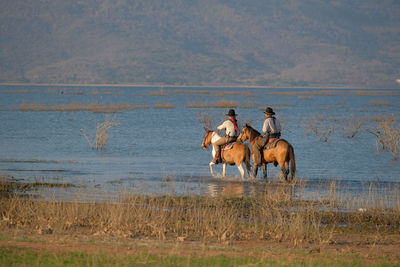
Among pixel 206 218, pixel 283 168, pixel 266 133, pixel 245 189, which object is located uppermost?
pixel 266 133

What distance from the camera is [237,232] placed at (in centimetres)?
1274

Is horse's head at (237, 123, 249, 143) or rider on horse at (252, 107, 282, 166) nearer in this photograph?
rider on horse at (252, 107, 282, 166)

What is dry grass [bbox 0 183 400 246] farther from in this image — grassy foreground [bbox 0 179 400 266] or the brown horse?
the brown horse

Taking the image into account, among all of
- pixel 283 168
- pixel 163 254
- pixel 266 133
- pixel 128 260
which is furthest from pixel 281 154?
pixel 128 260

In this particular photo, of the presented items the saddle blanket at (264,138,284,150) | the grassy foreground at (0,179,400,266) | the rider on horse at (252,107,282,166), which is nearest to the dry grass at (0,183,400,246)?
the grassy foreground at (0,179,400,266)

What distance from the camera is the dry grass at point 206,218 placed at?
12477 mm

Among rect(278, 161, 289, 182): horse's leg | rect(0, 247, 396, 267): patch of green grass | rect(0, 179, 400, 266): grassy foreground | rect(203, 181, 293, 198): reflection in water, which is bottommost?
rect(0, 247, 396, 267): patch of green grass

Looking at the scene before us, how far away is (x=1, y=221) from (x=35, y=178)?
6767mm

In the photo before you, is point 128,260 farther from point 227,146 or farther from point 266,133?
point 227,146

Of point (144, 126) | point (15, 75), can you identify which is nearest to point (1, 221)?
point (144, 126)

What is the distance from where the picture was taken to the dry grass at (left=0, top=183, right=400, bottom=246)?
12477 mm

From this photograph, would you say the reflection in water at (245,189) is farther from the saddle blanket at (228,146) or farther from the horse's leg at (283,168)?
the saddle blanket at (228,146)

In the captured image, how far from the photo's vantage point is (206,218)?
43.9 ft

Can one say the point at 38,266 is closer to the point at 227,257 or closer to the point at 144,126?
the point at 227,257
